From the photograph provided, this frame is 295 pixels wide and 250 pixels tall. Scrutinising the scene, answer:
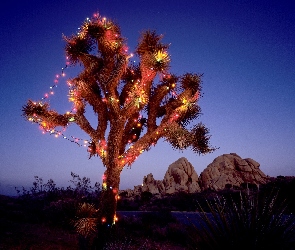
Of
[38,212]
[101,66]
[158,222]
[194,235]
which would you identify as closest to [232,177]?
[158,222]

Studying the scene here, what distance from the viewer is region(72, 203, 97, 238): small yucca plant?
309 inches

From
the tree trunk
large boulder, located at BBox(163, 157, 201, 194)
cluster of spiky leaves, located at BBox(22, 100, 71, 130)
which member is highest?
large boulder, located at BBox(163, 157, 201, 194)

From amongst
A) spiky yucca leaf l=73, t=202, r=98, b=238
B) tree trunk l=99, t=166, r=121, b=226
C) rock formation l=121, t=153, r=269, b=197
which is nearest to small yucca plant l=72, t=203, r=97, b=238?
spiky yucca leaf l=73, t=202, r=98, b=238

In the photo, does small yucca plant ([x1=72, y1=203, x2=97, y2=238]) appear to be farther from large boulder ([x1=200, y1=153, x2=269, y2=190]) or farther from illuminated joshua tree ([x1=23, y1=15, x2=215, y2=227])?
large boulder ([x1=200, y1=153, x2=269, y2=190])

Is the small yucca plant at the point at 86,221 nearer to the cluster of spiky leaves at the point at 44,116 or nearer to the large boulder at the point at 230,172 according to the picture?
the cluster of spiky leaves at the point at 44,116

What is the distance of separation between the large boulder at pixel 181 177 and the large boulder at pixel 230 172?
1.14 m

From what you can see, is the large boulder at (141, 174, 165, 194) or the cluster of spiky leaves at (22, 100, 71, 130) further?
the large boulder at (141, 174, 165, 194)

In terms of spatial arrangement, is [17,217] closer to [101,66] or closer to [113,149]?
[113,149]

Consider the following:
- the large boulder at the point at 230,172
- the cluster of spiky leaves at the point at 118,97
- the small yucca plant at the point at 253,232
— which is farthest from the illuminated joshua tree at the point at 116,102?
the large boulder at the point at 230,172

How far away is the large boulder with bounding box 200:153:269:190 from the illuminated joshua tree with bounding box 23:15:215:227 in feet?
76.9

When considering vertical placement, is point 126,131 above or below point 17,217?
above

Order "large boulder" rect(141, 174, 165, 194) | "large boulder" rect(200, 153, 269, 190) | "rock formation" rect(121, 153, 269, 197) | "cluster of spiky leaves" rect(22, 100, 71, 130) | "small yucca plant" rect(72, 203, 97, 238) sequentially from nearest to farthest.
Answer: "small yucca plant" rect(72, 203, 97, 238)
"cluster of spiky leaves" rect(22, 100, 71, 130)
"large boulder" rect(200, 153, 269, 190)
"rock formation" rect(121, 153, 269, 197)
"large boulder" rect(141, 174, 165, 194)

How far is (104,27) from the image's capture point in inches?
372

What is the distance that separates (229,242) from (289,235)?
0.63m
